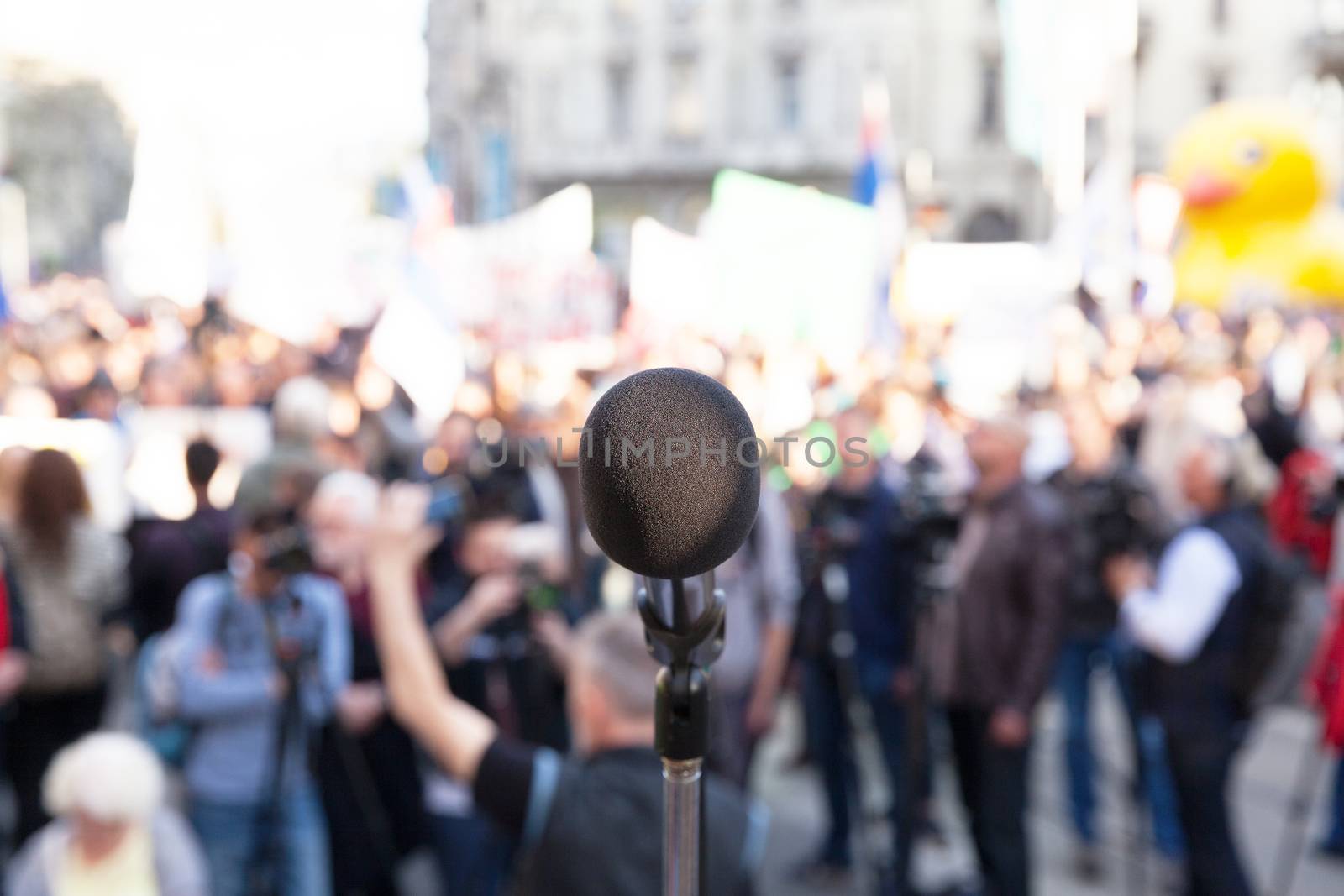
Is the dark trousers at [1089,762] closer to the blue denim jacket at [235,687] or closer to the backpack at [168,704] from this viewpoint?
the blue denim jacket at [235,687]

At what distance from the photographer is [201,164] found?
10.7 meters

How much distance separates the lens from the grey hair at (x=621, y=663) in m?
2.27

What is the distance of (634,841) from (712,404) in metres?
1.34

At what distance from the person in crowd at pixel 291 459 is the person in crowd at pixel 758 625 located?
4.63 ft

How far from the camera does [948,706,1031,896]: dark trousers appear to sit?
4.09m

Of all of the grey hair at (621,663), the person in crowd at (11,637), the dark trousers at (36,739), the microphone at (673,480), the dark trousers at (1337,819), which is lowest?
the dark trousers at (1337,819)

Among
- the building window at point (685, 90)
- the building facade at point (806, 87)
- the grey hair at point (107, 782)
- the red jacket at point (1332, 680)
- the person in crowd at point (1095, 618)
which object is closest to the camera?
the grey hair at point (107, 782)

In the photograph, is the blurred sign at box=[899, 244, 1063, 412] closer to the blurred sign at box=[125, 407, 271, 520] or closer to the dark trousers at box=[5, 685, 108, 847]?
the blurred sign at box=[125, 407, 271, 520]

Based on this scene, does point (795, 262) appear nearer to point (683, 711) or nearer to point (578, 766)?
point (578, 766)

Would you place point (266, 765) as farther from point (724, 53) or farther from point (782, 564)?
point (724, 53)

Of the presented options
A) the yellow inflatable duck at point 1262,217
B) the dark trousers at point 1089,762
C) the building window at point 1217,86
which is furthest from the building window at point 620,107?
the dark trousers at point 1089,762

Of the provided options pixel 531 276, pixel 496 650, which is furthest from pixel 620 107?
pixel 496 650

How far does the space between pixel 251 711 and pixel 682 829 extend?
2612 millimetres

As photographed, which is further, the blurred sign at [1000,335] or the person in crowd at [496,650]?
the blurred sign at [1000,335]
